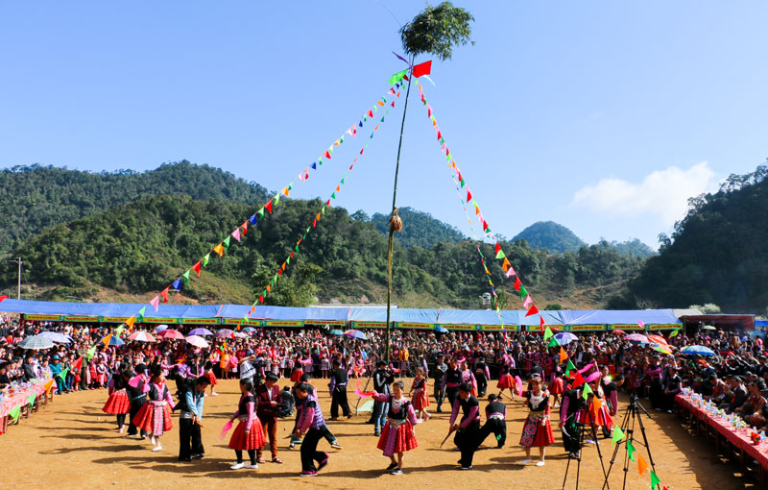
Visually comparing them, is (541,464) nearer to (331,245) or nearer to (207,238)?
(331,245)

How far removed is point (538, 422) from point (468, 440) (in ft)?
4.90

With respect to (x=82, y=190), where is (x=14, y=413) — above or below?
below

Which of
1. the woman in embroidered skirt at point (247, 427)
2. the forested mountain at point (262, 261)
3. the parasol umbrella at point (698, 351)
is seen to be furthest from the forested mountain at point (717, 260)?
the woman in embroidered skirt at point (247, 427)

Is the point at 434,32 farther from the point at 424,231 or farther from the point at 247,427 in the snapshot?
the point at 424,231

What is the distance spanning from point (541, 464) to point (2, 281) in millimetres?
75329

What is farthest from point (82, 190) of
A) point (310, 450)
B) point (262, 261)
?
point (310, 450)

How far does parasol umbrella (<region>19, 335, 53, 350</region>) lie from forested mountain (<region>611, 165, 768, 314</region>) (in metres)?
75.0

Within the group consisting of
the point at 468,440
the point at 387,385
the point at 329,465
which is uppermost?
the point at 387,385

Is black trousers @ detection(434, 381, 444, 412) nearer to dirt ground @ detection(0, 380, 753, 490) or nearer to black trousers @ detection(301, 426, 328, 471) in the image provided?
dirt ground @ detection(0, 380, 753, 490)

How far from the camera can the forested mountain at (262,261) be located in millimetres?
72750

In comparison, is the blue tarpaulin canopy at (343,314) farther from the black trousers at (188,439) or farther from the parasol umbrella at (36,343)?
the black trousers at (188,439)

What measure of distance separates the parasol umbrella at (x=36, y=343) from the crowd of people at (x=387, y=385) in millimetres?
403

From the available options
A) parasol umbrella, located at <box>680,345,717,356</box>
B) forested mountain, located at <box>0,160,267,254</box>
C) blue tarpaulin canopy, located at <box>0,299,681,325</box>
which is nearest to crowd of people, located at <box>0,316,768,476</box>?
parasol umbrella, located at <box>680,345,717,356</box>

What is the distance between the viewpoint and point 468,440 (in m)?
10.7
